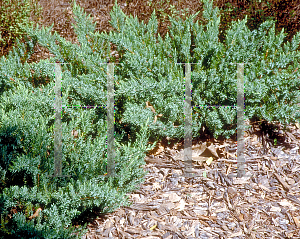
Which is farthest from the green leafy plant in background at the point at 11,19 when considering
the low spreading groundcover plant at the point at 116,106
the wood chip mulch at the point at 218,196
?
the wood chip mulch at the point at 218,196

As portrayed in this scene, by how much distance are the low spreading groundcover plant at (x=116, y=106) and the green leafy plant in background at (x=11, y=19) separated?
739 mm

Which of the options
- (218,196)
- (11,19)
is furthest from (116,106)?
(11,19)

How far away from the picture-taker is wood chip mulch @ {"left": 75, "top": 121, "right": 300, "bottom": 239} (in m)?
2.07

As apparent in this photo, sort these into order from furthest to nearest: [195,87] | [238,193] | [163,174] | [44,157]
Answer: [195,87]
[163,174]
[238,193]
[44,157]

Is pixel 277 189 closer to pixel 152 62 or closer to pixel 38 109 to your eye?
pixel 152 62

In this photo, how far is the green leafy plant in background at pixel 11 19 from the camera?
3.81 m

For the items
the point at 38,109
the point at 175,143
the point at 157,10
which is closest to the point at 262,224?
the point at 175,143

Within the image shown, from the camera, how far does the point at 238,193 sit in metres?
2.34

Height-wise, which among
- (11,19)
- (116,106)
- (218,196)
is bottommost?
(218,196)

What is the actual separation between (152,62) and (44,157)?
4.72 feet

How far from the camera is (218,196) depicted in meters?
2.32

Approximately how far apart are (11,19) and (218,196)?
3.63 m

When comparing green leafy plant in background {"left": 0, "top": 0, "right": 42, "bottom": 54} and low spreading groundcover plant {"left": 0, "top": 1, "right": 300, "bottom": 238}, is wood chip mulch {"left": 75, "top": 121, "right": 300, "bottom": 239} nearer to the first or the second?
low spreading groundcover plant {"left": 0, "top": 1, "right": 300, "bottom": 238}

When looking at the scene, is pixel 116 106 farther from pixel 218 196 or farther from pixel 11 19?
pixel 11 19
